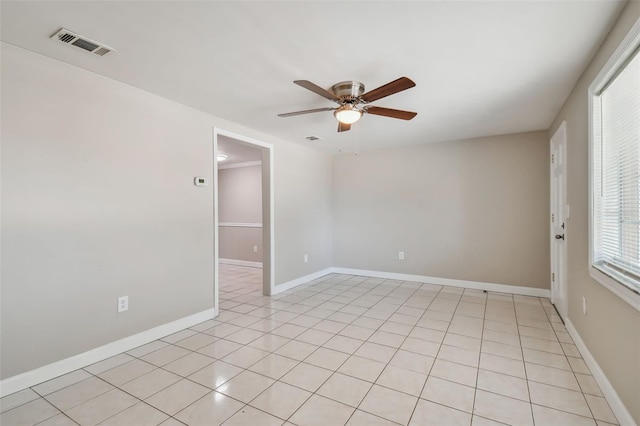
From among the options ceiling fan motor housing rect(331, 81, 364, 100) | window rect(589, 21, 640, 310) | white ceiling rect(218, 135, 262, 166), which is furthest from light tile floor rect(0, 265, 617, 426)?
white ceiling rect(218, 135, 262, 166)

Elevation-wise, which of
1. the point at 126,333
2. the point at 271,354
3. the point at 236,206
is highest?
the point at 236,206

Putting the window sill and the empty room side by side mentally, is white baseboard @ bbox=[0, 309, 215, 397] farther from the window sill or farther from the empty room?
the window sill

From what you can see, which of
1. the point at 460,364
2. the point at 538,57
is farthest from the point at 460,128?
the point at 460,364

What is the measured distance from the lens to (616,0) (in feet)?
5.01

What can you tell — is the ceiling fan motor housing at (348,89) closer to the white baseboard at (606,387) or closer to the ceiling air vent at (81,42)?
the ceiling air vent at (81,42)

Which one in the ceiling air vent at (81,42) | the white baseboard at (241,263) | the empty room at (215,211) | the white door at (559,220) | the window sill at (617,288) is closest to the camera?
the window sill at (617,288)

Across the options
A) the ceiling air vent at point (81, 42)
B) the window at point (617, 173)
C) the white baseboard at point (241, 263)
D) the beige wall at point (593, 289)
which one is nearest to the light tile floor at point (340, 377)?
the beige wall at point (593, 289)

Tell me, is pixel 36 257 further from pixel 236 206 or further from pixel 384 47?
pixel 236 206

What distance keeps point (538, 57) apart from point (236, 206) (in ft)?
19.2

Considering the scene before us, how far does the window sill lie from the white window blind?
3 cm

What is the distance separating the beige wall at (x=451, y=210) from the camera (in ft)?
13.3

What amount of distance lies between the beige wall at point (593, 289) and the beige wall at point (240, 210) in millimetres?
5123

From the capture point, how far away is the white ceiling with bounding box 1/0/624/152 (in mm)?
1610

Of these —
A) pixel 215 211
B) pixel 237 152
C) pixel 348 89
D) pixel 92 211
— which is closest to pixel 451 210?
pixel 348 89
